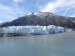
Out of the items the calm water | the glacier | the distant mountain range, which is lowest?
the calm water

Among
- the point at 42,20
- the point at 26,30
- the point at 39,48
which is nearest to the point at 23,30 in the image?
the point at 26,30

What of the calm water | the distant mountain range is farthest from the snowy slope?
the distant mountain range

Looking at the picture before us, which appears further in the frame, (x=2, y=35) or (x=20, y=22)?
(x=20, y=22)

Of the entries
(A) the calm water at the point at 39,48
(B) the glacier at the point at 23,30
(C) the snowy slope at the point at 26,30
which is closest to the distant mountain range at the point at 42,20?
(C) the snowy slope at the point at 26,30

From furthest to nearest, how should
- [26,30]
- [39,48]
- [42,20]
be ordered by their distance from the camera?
[42,20]
[26,30]
[39,48]

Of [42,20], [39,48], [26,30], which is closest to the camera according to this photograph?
[39,48]

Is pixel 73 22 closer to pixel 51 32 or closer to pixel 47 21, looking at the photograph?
pixel 47 21

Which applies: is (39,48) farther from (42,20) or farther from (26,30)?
(42,20)

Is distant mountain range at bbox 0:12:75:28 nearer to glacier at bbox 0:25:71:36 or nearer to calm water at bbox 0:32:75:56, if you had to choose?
glacier at bbox 0:25:71:36

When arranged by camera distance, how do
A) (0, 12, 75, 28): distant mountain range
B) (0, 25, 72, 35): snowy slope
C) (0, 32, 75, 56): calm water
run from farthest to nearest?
(0, 12, 75, 28): distant mountain range, (0, 25, 72, 35): snowy slope, (0, 32, 75, 56): calm water

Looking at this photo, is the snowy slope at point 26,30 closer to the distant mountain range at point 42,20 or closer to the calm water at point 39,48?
the calm water at point 39,48

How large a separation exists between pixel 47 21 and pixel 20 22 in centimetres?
777

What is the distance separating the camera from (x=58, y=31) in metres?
25.9

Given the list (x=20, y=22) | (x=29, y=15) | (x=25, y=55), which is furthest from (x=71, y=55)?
(x=29, y=15)
